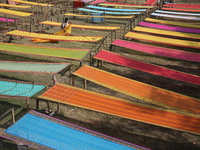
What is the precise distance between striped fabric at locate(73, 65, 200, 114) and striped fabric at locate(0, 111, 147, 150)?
1946 millimetres

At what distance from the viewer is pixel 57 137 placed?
448 cm

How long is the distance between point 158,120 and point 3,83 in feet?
14.3

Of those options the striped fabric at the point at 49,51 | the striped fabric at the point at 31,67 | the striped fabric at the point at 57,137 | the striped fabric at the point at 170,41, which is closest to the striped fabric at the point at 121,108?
the striped fabric at the point at 57,137

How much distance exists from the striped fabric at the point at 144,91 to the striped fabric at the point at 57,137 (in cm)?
195

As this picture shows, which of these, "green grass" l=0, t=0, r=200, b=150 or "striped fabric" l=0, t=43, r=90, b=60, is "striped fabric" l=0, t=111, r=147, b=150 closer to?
"green grass" l=0, t=0, r=200, b=150

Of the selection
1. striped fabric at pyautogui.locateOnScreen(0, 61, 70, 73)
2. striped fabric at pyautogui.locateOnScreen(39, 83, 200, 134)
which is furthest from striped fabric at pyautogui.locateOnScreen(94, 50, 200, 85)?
striped fabric at pyautogui.locateOnScreen(39, 83, 200, 134)

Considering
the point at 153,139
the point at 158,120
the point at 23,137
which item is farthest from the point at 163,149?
the point at 23,137

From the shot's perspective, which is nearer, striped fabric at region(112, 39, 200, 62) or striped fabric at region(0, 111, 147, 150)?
striped fabric at region(0, 111, 147, 150)

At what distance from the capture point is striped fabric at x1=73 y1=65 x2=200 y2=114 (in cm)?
578

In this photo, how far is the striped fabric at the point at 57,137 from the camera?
14.1ft

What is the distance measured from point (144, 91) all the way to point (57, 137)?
117 inches

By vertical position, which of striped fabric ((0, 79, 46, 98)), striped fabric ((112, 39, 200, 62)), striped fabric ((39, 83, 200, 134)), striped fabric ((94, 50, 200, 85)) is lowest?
striped fabric ((39, 83, 200, 134))

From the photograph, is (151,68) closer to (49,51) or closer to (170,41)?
(170,41)

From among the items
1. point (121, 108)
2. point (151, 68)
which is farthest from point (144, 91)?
point (151, 68)
